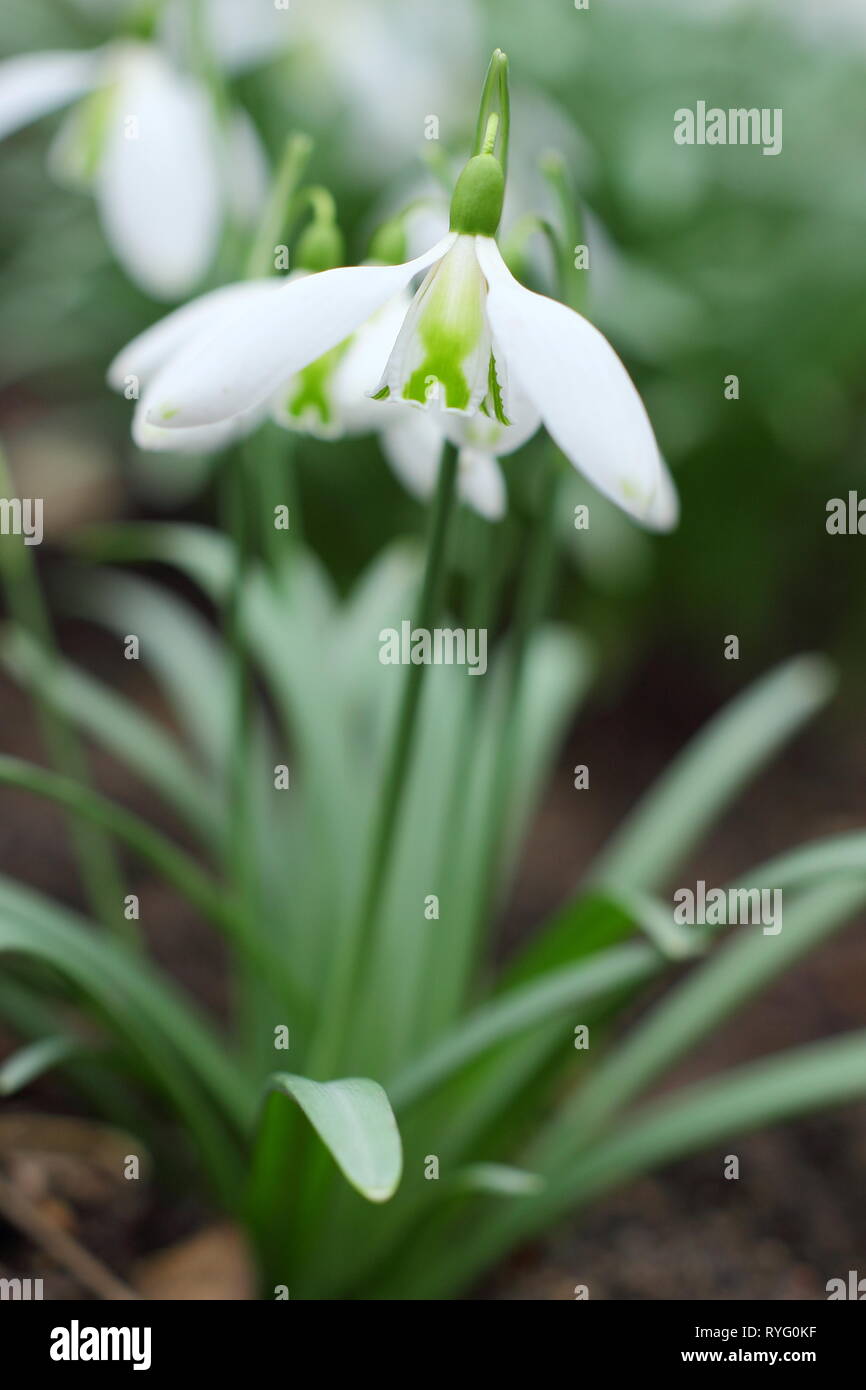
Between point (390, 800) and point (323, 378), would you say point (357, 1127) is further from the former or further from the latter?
point (323, 378)

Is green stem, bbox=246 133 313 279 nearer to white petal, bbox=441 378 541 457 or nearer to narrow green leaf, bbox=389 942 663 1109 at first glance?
white petal, bbox=441 378 541 457

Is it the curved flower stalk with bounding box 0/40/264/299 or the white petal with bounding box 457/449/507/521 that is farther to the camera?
the curved flower stalk with bounding box 0/40/264/299

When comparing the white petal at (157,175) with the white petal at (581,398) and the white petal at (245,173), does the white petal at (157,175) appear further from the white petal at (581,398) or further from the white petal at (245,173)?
the white petal at (581,398)

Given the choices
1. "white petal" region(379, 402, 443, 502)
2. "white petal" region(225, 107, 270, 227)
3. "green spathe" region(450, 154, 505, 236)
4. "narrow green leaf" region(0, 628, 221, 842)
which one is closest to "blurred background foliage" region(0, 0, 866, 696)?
"white petal" region(225, 107, 270, 227)

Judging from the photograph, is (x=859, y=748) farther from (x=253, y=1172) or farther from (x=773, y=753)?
(x=253, y=1172)

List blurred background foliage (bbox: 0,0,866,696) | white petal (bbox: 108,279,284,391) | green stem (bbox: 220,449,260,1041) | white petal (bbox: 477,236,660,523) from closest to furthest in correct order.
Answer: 1. white petal (bbox: 477,236,660,523)
2. white petal (bbox: 108,279,284,391)
3. green stem (bbox: 220,449,260,1041)
4. blurred background foliage (bbox: 0,0,866,696)

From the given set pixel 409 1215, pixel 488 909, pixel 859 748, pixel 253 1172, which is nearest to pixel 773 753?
pixel 859 748
